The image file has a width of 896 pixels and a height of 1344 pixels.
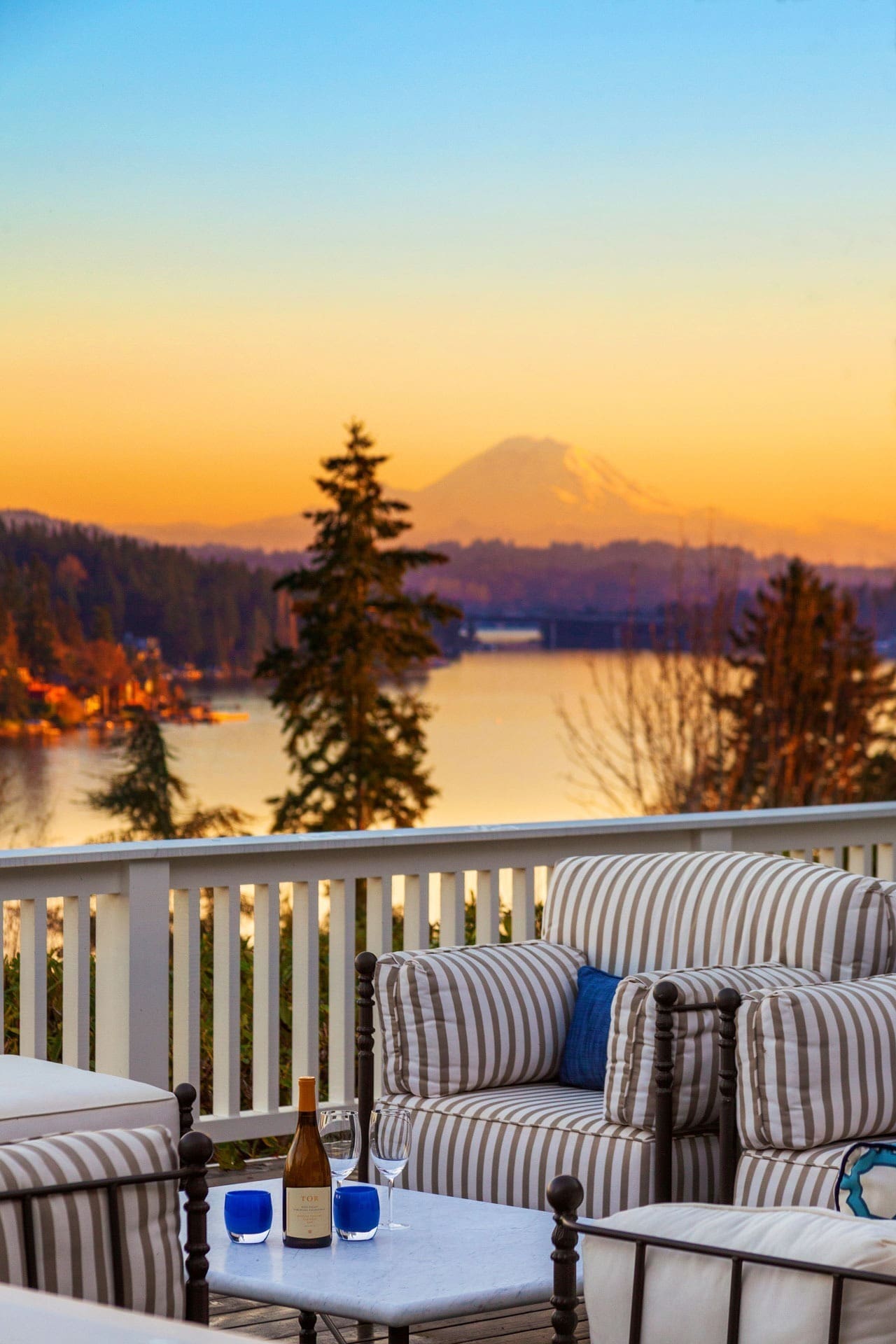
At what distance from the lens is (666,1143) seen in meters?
3.25

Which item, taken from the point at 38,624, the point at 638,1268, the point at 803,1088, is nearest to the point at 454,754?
the point at 38,624

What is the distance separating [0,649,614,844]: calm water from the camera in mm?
12320

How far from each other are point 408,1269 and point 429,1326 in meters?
1.08

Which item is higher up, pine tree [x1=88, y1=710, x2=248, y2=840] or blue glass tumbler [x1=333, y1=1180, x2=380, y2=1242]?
blue glass tumbler [x1=333, y1=1180, x2=380, y2=1242]

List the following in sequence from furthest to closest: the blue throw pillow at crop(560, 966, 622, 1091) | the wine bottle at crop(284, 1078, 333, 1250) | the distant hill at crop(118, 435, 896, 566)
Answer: the distant hill at crop(118, 435, 896, 566) < the blue throw pillow at crop(560, 966, 622, 1091) < the wine bottle at crop(284, 1078, 333, 1250)

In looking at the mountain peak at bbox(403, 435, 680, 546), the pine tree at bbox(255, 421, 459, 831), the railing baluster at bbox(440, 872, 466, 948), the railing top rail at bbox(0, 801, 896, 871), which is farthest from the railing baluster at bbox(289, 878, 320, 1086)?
the mountain peak at bbox(403, 435, 680, 546)

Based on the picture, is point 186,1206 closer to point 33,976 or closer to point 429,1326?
point 429,1326

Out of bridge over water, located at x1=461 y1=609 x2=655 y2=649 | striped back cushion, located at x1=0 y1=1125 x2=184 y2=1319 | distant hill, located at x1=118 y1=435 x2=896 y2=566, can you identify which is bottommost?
striped back cushion, located at x1=0 y1=1125 x2=184 y2=1319

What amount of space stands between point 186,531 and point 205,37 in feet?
11.4

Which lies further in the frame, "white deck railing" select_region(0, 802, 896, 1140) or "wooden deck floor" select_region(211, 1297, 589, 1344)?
"white deck railing" select_region(0, 802, 896, 1140)

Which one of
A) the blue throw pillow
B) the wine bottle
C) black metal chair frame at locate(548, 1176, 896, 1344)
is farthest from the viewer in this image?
the blue throw pillow

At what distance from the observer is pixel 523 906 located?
4.86 meters

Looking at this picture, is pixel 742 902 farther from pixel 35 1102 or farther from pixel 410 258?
pixel 410 258

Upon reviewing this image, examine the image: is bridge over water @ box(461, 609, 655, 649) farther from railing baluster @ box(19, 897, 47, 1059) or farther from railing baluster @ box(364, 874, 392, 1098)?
railing baluster @ box(19, 897, 47, 1059)
